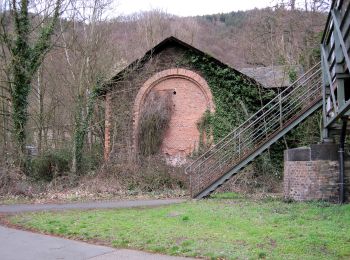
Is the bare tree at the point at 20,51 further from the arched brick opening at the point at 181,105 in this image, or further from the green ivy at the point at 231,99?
the green ivy at the point at 231,99

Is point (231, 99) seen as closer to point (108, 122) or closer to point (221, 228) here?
point (108, 122)

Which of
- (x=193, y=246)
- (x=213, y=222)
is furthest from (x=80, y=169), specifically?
(x=193, y=246)

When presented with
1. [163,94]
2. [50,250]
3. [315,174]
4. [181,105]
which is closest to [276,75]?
[181,105]

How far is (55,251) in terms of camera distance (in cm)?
755

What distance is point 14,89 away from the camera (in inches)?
794

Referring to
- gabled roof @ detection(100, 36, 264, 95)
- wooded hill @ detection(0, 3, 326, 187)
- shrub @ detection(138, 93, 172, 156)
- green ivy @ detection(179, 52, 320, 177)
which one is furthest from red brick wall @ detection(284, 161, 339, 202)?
gabled roof @ detection(100, 36, 264, 95)

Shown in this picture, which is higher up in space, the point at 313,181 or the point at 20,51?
the point at 20,51

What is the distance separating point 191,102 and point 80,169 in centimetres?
692

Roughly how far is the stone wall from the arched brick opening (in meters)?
10.3

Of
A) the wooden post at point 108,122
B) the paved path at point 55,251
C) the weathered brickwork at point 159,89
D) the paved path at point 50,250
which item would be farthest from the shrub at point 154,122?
the paved path at point 55,251

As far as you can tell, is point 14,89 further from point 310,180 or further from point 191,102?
point 310,180

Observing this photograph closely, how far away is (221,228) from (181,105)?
15.3 meters

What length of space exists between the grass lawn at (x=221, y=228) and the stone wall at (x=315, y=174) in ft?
2.00

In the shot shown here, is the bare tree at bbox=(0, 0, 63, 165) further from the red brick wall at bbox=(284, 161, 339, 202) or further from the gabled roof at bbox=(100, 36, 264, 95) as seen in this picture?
the red brick wall at bbox=(284, 161, 339, 202)
